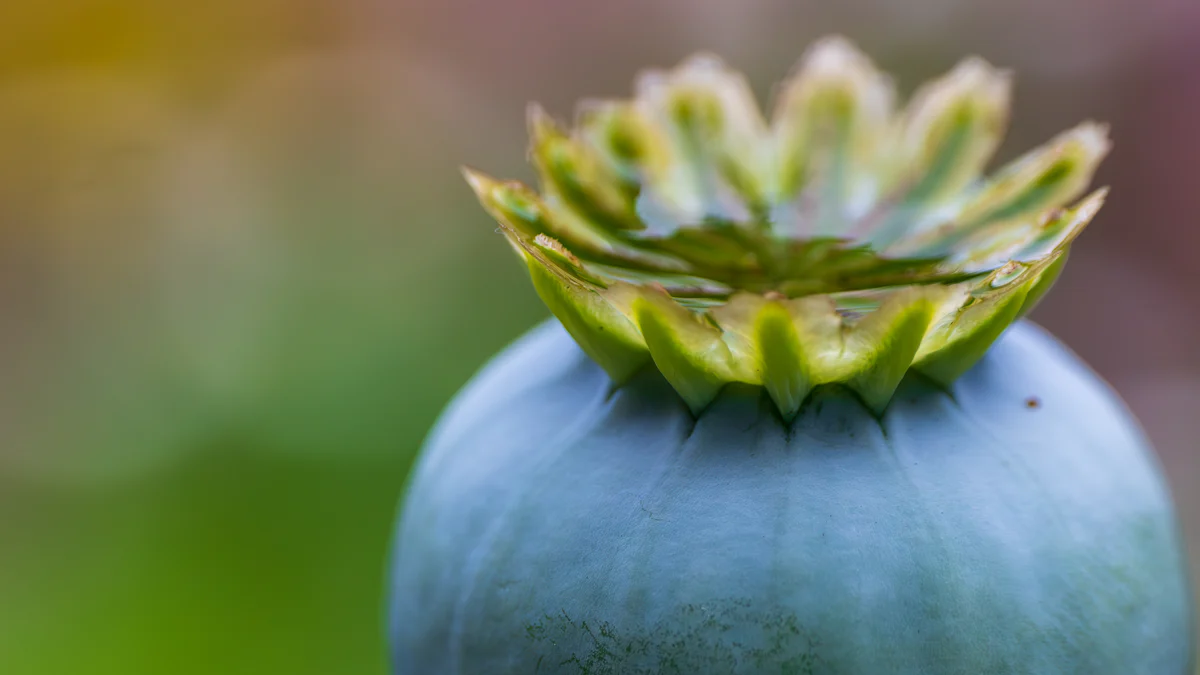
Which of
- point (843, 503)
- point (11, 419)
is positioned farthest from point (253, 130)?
point (843, 503)

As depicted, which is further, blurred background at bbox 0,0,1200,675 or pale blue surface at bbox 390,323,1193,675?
blurred background at bbox 0,0,1200,675

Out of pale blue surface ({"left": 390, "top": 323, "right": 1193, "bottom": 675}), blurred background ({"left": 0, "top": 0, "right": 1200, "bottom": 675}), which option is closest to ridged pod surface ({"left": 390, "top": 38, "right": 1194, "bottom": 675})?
pale blue surface ({"left": 390, "top": 323, "right": 1193, "bottom": 675})

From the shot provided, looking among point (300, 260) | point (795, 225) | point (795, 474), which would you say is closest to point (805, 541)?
point (795, 474)

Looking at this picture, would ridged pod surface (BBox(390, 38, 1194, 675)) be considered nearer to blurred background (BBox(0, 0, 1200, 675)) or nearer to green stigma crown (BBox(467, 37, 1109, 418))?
green stigma crown (BBox(467, 37, 1109, 418))

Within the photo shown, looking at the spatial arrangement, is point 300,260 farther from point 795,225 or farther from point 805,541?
point 805,541

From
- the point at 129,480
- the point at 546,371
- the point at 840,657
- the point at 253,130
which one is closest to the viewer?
the point at 840,657

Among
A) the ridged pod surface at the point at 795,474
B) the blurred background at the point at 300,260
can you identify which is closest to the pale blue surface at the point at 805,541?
the ridged pod surface at the point at 795,474

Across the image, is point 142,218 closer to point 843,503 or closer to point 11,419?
point 11,419
